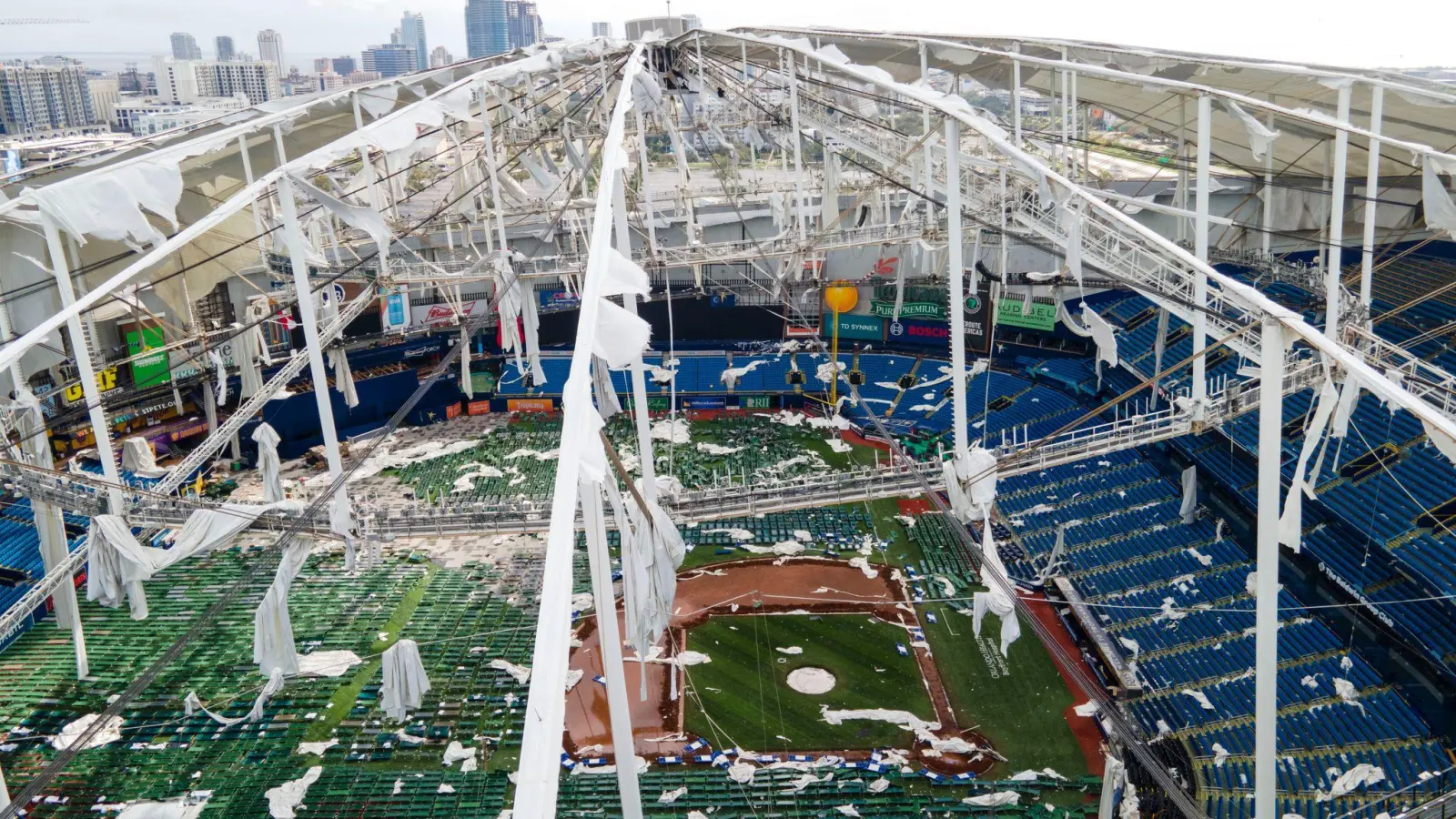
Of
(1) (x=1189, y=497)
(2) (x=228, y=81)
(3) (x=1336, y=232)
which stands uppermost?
(2) (x=228, y=81)

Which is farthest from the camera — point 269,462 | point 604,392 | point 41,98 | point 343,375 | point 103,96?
point 103,96

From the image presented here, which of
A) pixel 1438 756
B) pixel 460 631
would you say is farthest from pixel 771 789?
pixel 1438 756

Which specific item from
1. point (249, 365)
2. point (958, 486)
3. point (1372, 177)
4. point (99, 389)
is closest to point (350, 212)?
point (958, 486)

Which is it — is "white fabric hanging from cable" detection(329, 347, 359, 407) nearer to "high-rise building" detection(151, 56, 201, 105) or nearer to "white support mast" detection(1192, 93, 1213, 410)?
"white support mast" detection(1192, 93, 1213, 410)

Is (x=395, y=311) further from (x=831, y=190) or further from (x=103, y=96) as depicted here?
(x=103, y=96)

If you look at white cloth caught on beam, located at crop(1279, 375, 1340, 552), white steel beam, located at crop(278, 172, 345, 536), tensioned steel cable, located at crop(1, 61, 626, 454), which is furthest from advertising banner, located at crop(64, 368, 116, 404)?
white cloth caught on beam, located at crop(1279, 375, 1340, 552)
